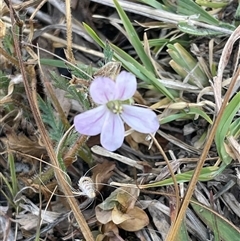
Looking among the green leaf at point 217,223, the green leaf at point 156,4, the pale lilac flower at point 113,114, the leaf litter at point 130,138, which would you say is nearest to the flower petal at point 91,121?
the pale lilac flower at point 113,114

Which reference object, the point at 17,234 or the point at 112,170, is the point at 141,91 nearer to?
the point at 112,170

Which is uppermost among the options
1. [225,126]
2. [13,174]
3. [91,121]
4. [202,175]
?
[91,121]

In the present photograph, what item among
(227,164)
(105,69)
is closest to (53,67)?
(105,69)

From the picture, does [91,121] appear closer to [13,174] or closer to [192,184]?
[192,184]

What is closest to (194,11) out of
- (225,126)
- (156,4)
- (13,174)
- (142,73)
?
(156,4)

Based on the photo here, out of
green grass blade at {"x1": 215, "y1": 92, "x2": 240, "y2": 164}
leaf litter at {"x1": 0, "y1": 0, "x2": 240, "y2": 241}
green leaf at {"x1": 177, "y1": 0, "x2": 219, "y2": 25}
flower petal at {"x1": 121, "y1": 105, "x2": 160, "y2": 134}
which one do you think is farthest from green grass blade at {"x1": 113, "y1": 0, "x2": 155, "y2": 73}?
flower petal at {"x1": 121, "y1": 105, "x2": 160, "y2": 134}

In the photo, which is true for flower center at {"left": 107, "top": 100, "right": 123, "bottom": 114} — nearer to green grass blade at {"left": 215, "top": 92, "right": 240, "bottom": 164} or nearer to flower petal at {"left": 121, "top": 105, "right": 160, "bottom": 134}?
flower petal at {"left": 121, "top": 105, "right": 160, "bottom": 134}
